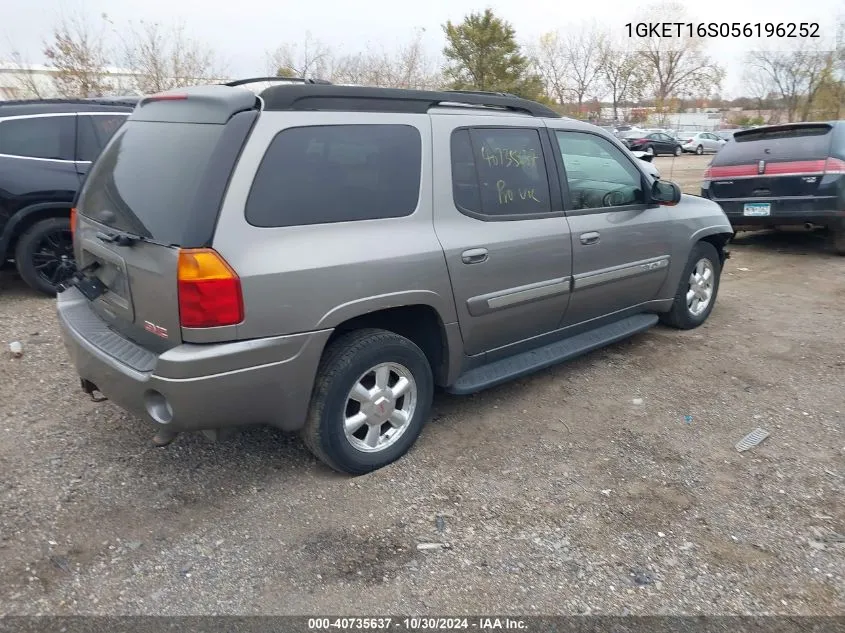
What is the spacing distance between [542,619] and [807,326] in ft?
14.4

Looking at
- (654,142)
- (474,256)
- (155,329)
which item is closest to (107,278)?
(155,329)

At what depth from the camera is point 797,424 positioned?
3.84m

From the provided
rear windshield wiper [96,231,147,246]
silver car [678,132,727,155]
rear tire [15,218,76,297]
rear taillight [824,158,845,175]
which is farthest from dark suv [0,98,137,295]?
silver car [678,132,727,155]

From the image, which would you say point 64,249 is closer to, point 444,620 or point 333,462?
point 333,462

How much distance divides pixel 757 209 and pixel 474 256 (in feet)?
19.8

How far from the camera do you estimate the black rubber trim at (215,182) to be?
2.67m

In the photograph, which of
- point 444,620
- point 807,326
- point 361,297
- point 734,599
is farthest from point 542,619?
point 807,326

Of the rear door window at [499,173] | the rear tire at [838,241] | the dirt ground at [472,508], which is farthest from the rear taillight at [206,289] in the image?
the rear tire at [838,241]

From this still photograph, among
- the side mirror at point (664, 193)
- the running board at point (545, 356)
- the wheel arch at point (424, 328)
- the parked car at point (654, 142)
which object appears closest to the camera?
the wheel arch at point (424, 328)

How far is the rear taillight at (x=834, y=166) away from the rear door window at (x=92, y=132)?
7.69 m

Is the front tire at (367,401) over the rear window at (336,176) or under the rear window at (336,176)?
under

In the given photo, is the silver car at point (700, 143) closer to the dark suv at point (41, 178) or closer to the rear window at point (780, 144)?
the rear window at point (780, 144)

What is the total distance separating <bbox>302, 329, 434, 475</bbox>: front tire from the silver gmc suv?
1cm

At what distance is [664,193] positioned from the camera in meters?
4.67
